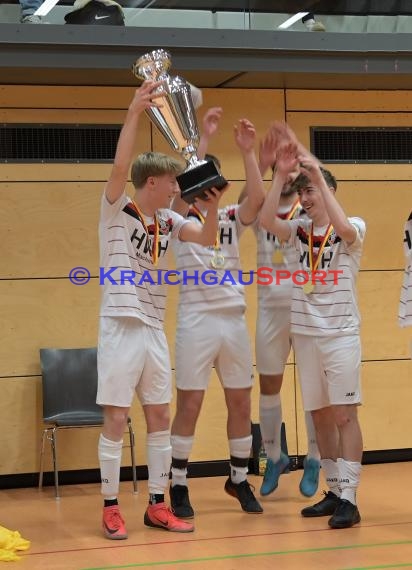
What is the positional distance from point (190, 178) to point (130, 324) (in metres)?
0.85

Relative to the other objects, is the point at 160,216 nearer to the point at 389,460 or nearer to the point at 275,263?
the point at 275,263

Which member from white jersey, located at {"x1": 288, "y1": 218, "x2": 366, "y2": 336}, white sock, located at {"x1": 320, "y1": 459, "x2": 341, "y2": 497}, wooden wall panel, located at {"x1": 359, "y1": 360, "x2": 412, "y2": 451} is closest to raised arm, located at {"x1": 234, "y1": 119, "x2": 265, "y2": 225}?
white jersey, located at {"x1": 288, "y1": 218, "x2": 366, "y2": 336}

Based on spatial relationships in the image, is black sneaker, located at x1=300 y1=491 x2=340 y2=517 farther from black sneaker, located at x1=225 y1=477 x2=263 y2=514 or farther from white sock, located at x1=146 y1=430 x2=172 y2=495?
Answer: white sock, located at x1=146 y1=430 x2=172 y2=495

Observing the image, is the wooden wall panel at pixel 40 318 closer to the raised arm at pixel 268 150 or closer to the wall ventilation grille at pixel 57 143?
the wall ventilation grille at pixel 57 143

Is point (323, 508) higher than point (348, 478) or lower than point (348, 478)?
lower

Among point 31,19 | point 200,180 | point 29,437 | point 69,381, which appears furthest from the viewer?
point 29,437

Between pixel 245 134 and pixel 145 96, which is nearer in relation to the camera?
pixel 145 96

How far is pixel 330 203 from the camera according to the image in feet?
16.6

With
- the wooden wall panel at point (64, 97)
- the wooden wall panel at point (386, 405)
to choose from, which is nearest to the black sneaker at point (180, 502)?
the wooden wall panel at point (386, 405)

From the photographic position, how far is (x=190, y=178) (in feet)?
15.2

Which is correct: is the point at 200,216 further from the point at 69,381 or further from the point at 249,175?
the point at 69,381

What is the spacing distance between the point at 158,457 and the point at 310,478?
124 centimetres

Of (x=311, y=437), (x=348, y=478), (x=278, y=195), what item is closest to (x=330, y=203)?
(x=278, y=195)

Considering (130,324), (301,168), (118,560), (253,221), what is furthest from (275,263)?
(118,560)
